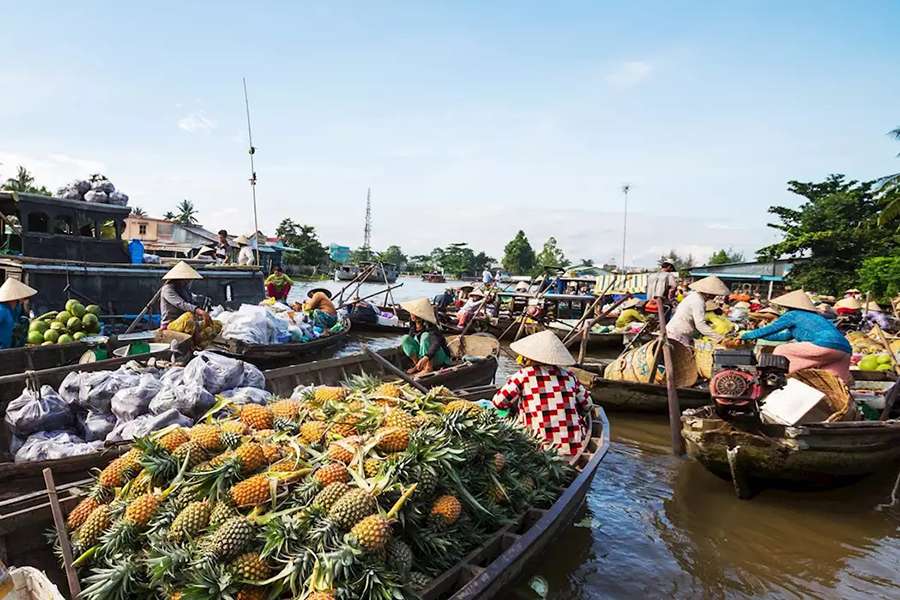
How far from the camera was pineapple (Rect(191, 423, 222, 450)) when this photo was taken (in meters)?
3.07

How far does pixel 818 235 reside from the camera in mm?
25156

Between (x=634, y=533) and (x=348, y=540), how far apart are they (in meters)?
3.95

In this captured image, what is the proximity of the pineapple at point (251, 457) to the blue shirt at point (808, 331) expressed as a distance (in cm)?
609

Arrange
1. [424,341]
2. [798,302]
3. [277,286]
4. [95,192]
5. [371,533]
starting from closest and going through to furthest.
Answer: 1. [371,533]
2. [798,302]
3. [424,341]
4. [95,192]
5. [277,286]

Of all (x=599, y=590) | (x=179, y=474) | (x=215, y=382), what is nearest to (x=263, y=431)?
(x=179, y=474)

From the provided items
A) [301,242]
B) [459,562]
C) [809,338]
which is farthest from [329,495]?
[301,242]

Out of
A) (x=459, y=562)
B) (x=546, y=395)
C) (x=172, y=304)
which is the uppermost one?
(x=172, y=304)

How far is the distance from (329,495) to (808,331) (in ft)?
20.6

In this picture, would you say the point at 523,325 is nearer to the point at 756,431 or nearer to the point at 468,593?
the point at 756,431

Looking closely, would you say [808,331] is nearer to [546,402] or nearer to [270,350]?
[546,402]

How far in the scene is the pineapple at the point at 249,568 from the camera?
7.96 ft

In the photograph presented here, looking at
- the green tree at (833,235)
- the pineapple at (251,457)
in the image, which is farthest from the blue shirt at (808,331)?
the green tree at (833,235)

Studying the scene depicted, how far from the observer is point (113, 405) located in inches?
183

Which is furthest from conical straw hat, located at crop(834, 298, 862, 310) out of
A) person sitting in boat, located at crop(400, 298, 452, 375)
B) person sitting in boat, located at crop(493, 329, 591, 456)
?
person sitting in boat, located at crop(493, 329, 591, 456)
